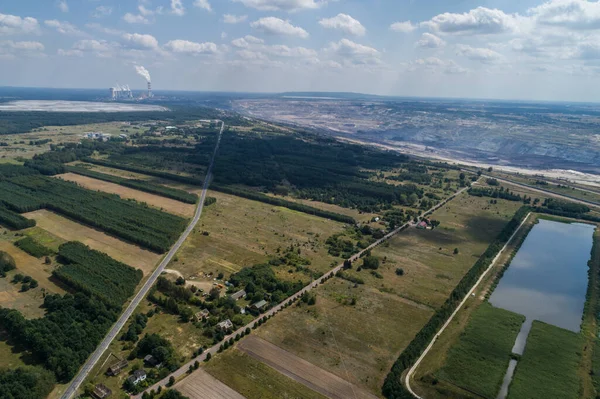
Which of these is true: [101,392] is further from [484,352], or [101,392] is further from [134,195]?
[134,195]

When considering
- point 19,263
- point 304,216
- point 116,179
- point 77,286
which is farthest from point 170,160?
point 77,286

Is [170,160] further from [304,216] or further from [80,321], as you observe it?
[80,321]

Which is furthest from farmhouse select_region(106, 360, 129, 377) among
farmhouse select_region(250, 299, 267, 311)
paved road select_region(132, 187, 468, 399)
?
farmhouse select_region(250, 299, 267, 311)

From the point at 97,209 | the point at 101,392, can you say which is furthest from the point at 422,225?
→ the point at 97,209

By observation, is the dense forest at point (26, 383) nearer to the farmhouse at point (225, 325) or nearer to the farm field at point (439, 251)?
the farmhouse at point (225, 325)

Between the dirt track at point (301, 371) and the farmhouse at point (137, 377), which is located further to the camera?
the dirt track at point (301, 371)

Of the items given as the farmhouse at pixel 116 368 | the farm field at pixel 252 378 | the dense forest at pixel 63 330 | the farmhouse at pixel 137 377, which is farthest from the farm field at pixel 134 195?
the farmhouse at pixel 137 377
